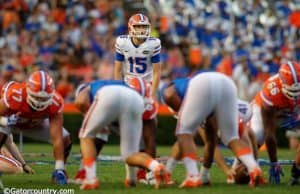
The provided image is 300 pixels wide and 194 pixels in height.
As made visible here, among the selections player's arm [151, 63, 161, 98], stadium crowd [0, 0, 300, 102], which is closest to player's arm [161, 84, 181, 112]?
player's arm [151, 63, 161, 98]

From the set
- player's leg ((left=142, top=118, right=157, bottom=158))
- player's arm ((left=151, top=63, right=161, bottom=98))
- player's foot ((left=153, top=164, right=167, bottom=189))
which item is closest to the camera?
player's foot ((left=153, top=164, right=167, bottom=189))

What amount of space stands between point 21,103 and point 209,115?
7.15ft

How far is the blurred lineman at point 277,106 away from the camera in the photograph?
10734mm

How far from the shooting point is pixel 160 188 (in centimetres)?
965

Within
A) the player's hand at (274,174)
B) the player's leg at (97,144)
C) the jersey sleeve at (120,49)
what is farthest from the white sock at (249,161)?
the jersey sleeve at (120,49)

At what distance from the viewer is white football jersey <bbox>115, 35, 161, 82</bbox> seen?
482 inches

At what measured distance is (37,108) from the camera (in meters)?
10.4

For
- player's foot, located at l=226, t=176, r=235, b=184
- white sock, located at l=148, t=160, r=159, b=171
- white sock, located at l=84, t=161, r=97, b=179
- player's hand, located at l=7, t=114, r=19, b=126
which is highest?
player's hand, located at l=7, t=114, r=19, b=126

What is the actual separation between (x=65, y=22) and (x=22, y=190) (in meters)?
15.3

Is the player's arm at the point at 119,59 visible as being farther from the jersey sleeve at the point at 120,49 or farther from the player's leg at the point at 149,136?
the player's leg at the point at 149,136

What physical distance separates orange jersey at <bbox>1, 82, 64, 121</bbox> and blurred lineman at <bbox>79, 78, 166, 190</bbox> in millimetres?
1096

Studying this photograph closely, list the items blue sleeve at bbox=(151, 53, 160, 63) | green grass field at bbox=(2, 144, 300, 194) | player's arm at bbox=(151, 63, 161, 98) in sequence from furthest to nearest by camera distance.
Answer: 1. blue sleeve at bbox=(151, 53, 160, 63)
2. player's arm at bbox=(151, 63, 161, 98)
3. green grass field at bbox=(2, 144, 300, 194)

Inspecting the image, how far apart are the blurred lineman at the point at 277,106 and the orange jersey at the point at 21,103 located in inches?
98.9

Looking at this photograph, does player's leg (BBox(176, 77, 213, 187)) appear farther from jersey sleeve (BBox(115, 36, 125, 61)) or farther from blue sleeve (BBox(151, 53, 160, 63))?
jersey sleeve (BBox(115, 36, 125, 61))
